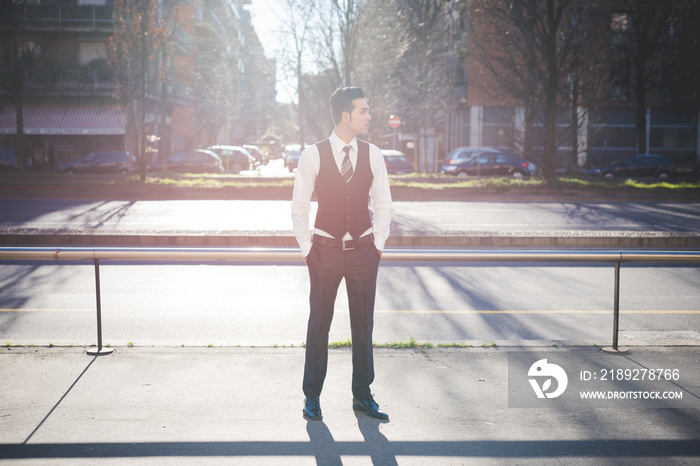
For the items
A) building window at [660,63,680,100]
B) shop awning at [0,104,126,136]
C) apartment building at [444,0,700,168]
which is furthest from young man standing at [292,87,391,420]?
building window at [660,63,680,100]

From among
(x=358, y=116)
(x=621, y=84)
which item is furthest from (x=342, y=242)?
(x=621, y=84)

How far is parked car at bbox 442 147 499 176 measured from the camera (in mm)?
35812

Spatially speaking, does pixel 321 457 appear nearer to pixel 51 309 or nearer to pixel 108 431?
pixel 108 431

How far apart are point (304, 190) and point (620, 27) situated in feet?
138

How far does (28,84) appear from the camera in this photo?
1505 inches

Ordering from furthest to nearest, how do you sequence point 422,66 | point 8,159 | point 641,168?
point 422,66 → point 641,168 → point 8,159

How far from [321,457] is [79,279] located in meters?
6.94

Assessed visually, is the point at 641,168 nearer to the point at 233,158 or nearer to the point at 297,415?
the point at 233,158

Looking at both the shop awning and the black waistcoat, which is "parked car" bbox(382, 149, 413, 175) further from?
the black waistcoat

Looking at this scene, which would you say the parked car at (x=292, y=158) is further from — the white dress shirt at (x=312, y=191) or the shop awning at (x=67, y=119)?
the white dress shirt at (x=312, y=191)

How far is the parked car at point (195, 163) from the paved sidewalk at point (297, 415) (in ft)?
109

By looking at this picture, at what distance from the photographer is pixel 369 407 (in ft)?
14.0

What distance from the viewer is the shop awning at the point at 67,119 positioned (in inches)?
1577

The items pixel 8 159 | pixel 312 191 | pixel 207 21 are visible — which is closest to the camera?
pixel 312 191
